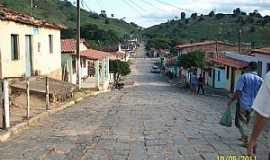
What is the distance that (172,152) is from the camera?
816cm

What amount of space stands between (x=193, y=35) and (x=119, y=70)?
6575cm

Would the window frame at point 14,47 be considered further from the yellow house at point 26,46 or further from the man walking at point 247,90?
the man walking at point 247,90

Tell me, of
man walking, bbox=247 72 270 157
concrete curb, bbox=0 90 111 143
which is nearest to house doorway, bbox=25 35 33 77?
concrete curb, bbox=0 90 111 143

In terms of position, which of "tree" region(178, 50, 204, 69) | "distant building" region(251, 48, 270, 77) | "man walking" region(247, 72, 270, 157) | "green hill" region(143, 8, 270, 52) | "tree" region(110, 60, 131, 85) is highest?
"green hill" region(143, 8, 270, 52)

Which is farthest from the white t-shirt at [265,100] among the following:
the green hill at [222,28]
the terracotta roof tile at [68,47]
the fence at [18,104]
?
the green hill at [222,28]

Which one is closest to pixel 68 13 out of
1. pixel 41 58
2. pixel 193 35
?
pixel 193 35

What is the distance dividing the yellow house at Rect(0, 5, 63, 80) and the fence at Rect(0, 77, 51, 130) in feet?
3.11

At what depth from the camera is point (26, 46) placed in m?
20.3

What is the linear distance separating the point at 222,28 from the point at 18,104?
10408cm

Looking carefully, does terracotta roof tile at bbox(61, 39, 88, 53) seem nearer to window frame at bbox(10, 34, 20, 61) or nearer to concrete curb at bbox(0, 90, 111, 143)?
window frame at bbox(10, 34, 20, 61)

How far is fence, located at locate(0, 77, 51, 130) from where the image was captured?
10094 millimetres

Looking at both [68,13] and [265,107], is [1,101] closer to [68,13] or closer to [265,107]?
[265,107]

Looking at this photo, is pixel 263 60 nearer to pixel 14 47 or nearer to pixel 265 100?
pixel 14 47

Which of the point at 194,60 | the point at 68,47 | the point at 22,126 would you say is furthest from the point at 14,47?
the point at 194,60
